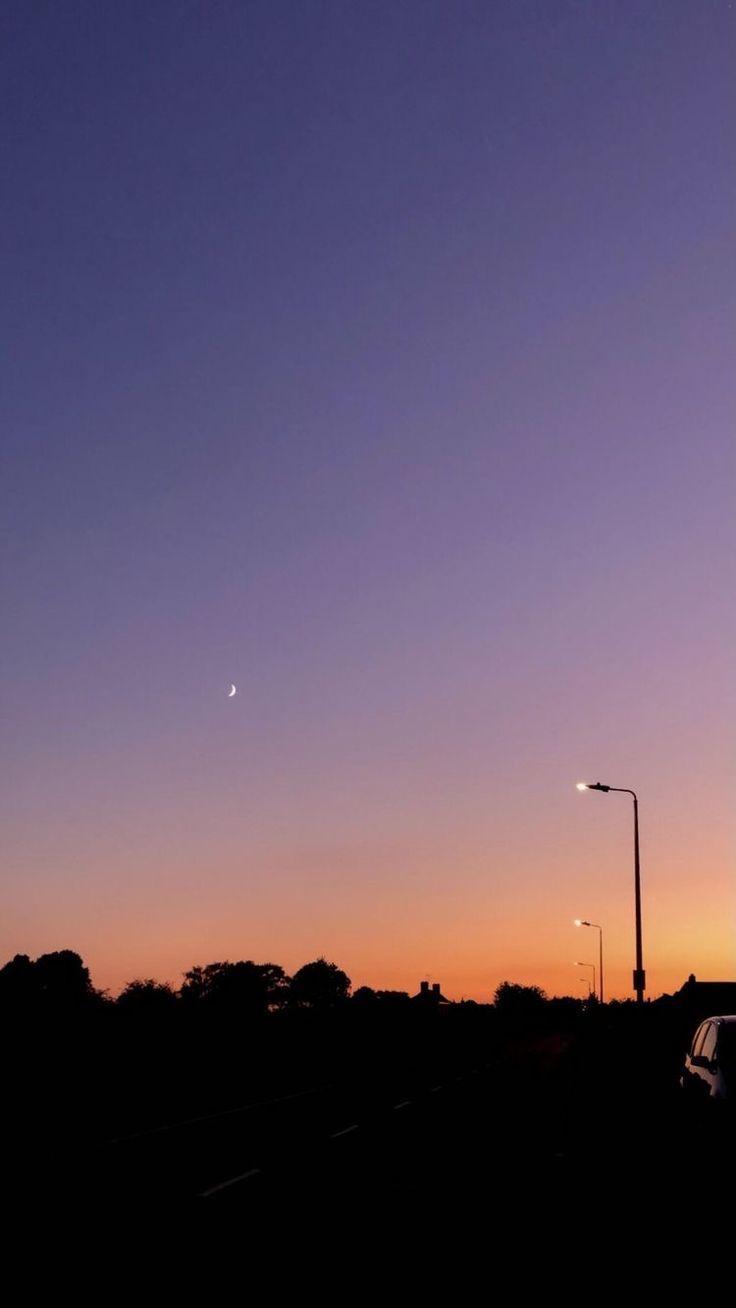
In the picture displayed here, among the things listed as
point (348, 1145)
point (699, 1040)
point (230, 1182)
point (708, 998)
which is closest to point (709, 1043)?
point (699, 1040)

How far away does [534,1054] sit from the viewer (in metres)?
49.8

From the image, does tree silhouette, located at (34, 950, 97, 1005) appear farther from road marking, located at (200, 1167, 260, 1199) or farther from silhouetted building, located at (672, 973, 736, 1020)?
road marking, located at (200, 1167, 260, 1199)

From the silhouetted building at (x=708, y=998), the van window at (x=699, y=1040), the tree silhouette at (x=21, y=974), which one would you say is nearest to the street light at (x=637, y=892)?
the silhouetted building at (x=708, y=998)

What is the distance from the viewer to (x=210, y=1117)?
62.6ft

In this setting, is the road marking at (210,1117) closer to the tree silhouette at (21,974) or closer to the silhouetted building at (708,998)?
the silhouetted building at (708,998)

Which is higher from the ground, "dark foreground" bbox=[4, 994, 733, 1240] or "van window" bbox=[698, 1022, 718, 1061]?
"van window" bbox=[698, 1022, 718, 1061]

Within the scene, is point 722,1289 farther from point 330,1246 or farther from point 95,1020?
point 95,1020

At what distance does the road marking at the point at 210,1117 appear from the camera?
15.9 m

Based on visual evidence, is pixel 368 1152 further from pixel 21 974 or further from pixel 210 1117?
pixel 21 974

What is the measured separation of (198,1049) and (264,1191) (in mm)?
23135

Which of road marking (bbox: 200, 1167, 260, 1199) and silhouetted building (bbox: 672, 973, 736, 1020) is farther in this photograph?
silhouetted building (bbox: 672, 973, 736, 1020)

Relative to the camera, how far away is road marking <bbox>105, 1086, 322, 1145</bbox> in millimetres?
15906

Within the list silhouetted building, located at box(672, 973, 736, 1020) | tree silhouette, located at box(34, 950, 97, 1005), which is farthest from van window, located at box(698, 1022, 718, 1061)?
tree silhouette, located at box(34, 950, 97, 1005)

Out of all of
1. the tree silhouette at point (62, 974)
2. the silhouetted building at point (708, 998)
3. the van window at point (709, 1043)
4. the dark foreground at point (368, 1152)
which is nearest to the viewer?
the dark foreground at point (368, 1152)
